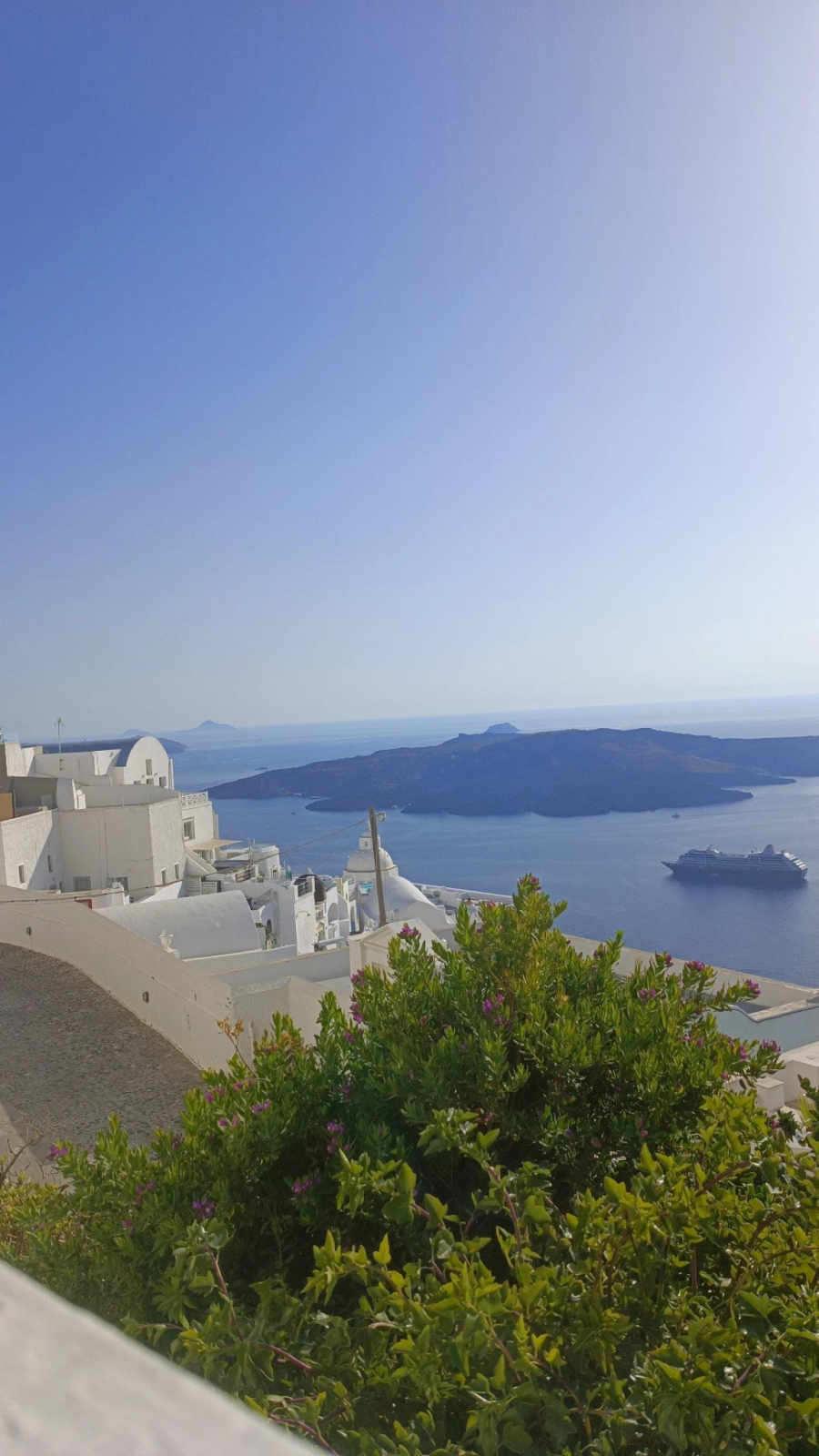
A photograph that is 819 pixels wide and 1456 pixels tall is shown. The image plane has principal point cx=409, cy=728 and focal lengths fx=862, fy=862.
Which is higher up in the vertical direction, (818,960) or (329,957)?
(329,957)

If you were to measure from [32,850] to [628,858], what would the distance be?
216 ft

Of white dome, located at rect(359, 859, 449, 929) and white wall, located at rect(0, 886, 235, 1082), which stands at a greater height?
white wall, located at rect(0, 886, 235, 1082)

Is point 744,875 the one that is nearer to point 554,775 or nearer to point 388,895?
point 388,895

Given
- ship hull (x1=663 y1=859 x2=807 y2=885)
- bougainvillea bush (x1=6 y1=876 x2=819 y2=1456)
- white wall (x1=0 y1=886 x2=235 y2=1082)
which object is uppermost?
bougainvillea bush (x1=6 y1=876 x2=819 y2=1456)

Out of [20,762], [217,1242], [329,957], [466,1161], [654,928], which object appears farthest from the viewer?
[654,928]

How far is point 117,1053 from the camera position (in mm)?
9562

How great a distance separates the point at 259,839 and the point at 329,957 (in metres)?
72.0

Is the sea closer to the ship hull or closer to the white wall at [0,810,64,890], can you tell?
the ship hull

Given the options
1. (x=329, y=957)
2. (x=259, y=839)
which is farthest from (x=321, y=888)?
(x=259, y=839)

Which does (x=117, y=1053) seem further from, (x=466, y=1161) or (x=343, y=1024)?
(x=466, y=1161)

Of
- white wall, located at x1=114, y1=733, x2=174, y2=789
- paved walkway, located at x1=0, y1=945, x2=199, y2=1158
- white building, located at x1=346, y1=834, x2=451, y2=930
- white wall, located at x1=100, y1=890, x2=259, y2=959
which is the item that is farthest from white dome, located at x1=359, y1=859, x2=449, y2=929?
paved walkway, located at x1=0, y1=945, x2=199, y2=1158

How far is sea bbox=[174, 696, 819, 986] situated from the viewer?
180 feet

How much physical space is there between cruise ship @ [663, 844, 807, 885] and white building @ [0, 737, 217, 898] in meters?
51.5

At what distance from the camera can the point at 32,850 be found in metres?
20.0
